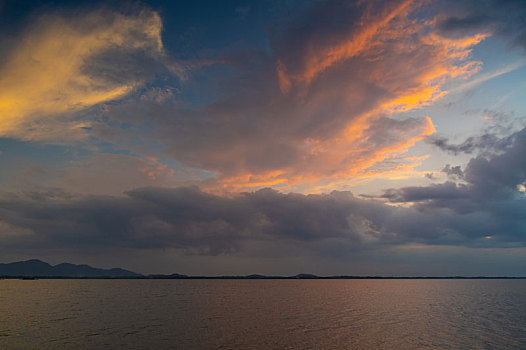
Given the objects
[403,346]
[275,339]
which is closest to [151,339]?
[275,339]

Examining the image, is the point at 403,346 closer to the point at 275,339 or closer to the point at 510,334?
the point at 275,339

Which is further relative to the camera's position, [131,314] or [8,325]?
[131,314]

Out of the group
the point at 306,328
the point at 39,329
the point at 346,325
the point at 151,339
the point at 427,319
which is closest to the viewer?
the point at 151,339

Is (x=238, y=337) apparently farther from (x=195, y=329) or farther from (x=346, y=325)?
(x=346, y=325)

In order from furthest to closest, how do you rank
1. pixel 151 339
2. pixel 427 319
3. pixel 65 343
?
1. pixel 427 319
2. pixel 151 339
3. pixel 65 343

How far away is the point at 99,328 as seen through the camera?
53.4 metres

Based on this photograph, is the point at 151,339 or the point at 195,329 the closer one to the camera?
the point at 151,339

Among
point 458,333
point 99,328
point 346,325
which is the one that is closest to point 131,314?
point 99,328

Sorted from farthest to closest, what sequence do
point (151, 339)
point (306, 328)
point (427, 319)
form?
point (427, 319)
point (306, 328)
point (151, 339)

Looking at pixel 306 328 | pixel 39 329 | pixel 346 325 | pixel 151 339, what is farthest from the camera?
pixel 346 325

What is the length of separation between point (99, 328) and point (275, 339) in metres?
30.0

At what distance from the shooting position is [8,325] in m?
54.2

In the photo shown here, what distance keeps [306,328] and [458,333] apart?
84.7ft

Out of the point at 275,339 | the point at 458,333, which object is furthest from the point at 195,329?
the point at 458,333
